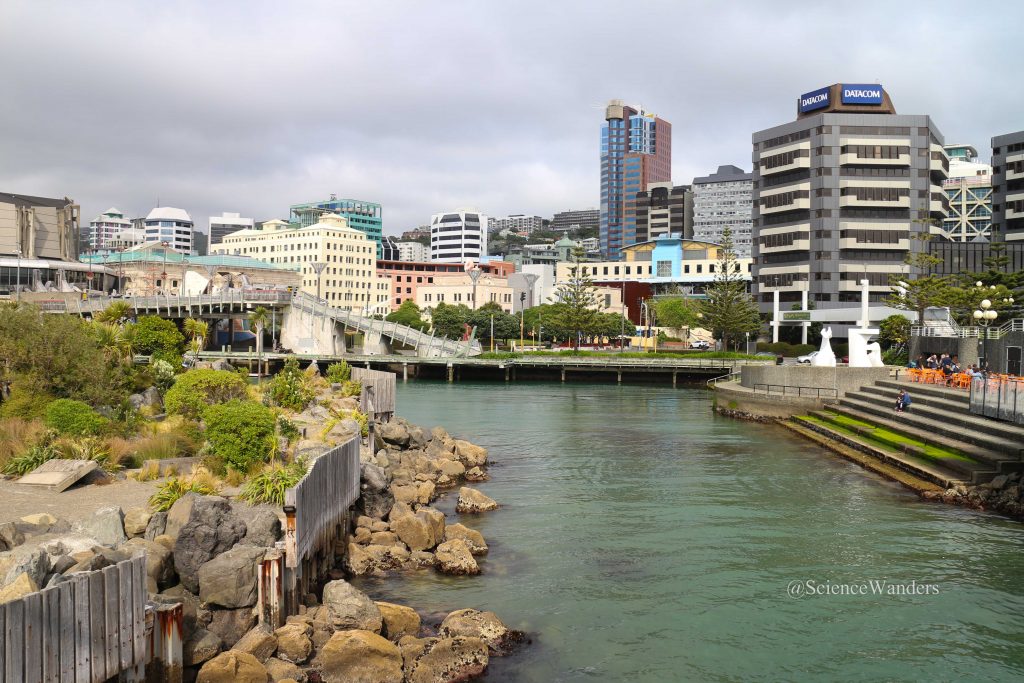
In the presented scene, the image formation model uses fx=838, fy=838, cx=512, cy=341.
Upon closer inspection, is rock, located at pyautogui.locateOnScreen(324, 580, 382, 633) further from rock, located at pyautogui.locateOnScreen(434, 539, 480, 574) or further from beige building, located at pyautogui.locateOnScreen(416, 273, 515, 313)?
beige building, located at pyautogui.locateOnScreen(416, 273, 515, 313)

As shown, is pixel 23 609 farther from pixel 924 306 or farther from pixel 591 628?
pixel 924 306

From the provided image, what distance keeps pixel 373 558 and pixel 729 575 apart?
777 centimetres

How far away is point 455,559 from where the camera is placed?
18094 millimetres

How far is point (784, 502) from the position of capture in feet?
84.5

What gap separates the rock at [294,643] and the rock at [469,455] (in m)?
18.1

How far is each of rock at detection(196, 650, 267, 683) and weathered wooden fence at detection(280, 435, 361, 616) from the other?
6.35 ft

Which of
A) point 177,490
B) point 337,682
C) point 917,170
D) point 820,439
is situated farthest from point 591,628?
point 917,170

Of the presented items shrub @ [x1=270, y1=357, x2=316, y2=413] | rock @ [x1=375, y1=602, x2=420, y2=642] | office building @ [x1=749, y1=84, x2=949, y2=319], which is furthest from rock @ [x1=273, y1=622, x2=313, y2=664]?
office building @ [x1=749, y1=84, x2=949, y2=319]

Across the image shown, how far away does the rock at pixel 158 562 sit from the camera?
12953mm

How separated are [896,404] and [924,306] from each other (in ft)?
108

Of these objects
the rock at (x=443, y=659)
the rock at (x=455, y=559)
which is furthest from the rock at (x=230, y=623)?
the rock at (x=455, y=559)

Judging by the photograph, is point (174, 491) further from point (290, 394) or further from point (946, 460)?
point (946, 460)

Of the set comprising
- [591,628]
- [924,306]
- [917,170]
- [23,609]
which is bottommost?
[591,628]

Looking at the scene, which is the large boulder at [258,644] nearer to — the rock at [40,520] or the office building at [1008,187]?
the rock at [40,520]
